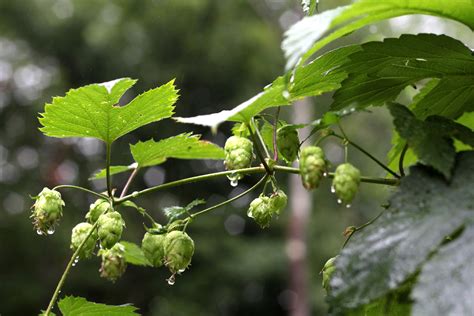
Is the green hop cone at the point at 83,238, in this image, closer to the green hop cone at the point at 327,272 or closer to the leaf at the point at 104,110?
the leaf at the point at 104,110

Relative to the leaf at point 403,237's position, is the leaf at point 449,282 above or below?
below

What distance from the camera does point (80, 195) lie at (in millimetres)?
11445

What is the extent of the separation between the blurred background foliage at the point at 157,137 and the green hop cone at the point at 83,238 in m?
9.37

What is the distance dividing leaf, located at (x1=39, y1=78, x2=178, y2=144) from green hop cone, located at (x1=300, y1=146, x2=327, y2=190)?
212 mm

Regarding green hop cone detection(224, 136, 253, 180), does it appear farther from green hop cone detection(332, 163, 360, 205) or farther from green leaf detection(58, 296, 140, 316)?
green leaf detection(58, 296, 140, 316)

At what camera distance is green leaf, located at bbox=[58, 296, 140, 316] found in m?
0.74

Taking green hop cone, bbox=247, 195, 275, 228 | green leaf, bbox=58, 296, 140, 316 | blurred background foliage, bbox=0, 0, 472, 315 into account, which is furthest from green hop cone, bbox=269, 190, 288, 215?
blurred background foliage, bbox=0, 0, 472, 315

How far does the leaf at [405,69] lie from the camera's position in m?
0.58

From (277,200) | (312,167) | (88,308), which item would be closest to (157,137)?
(88,308)

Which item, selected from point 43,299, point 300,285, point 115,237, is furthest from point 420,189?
point 43,299

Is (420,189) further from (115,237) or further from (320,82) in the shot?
(115,237)

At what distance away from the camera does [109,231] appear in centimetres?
63

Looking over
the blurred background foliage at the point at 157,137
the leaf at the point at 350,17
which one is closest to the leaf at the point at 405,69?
the leaf at the point at 350,17

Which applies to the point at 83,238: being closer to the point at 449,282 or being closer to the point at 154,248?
the point at 154,248
